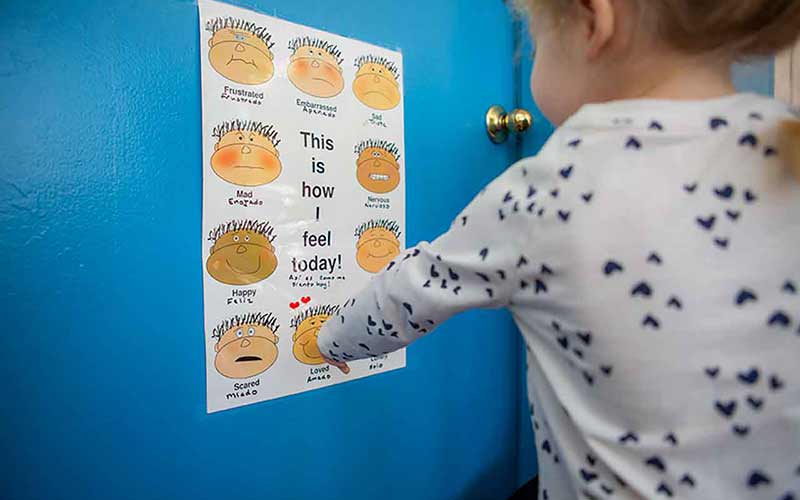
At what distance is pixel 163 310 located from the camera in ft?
1.58

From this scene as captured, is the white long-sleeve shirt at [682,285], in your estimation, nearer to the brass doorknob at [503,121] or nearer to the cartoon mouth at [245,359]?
the cartoon mouth at [245,359]

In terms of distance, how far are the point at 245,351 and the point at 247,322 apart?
37mm

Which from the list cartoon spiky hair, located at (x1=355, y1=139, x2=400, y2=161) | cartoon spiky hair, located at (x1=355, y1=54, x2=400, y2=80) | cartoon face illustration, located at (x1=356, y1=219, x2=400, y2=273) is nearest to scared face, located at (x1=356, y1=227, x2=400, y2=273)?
cartoon face illustration, located at (x1=356, y1=219, x2=400, y2=273)

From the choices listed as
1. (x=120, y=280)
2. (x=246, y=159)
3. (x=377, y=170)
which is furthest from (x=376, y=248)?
(x=120, y=280)

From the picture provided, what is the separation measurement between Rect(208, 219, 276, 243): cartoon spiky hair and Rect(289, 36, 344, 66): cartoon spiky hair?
23 cm

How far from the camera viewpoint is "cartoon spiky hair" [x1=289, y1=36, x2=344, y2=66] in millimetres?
549

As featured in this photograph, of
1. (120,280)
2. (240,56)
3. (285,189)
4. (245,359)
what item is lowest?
(245,359)

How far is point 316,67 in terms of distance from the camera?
0.57 m

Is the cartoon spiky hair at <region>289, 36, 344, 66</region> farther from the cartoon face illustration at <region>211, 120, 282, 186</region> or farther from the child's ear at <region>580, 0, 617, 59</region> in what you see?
the child's ear at <region>580, 0, 617, 59</region>

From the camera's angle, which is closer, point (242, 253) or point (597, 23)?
point (597, 23)

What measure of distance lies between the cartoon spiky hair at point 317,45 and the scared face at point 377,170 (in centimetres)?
13

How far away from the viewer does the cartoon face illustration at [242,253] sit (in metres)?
0.51

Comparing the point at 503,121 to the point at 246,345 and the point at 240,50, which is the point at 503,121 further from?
the point at 246,345

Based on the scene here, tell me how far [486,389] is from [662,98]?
0.64 m
